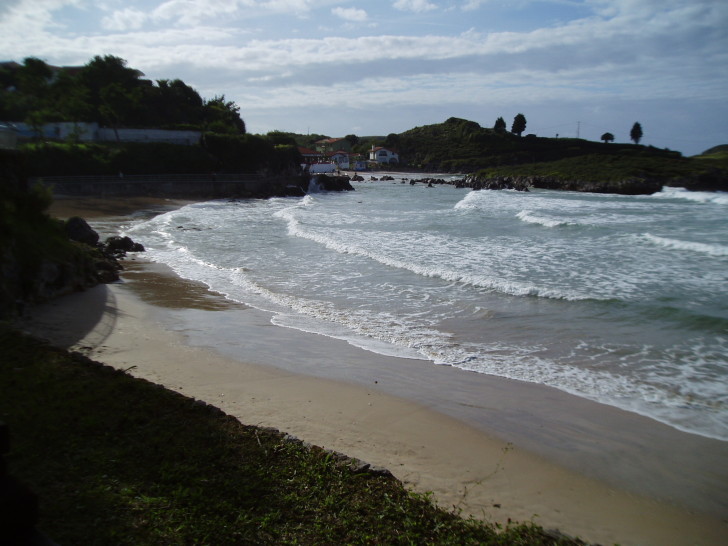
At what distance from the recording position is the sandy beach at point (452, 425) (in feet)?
15.5

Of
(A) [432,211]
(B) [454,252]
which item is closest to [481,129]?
(A) [432,211]

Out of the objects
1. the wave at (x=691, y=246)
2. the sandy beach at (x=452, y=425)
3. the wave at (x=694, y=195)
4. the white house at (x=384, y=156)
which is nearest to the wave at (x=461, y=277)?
the sandy beach at (x=452, y=425)

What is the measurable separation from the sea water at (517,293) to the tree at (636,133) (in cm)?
10710

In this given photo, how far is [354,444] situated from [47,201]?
11106mm

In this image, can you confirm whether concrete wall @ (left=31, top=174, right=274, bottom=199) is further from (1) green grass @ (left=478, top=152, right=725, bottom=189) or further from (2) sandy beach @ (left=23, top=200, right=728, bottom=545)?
(1) green grass @ (left=478, top=152, right=725, bottom=189)

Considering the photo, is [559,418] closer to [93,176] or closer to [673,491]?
[673,491]

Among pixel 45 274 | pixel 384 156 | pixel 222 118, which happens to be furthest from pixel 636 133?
pixel 45 274

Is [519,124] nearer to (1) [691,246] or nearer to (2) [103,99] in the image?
(2) [103,99]

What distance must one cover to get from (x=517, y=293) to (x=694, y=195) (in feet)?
161

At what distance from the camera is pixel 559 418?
21.9 ft

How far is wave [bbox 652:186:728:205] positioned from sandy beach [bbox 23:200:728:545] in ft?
149

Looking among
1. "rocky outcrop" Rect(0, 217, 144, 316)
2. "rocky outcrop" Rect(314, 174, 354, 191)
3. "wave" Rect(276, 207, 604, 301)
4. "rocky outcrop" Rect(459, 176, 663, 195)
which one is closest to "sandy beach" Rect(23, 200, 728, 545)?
A: "rocky outcrop" Rect(0, 217, 144, 316)

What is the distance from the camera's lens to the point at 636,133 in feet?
395

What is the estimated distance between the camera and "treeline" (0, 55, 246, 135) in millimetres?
50438
